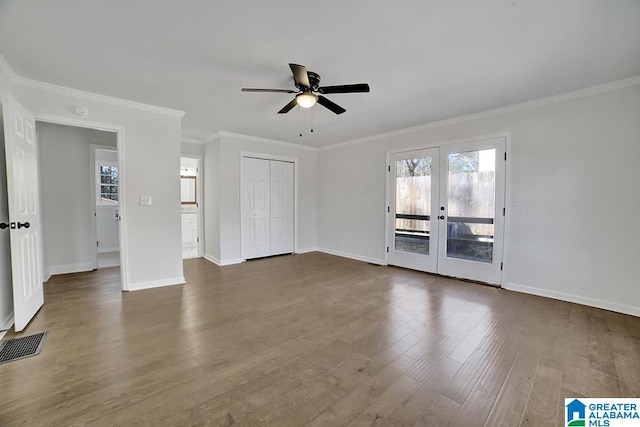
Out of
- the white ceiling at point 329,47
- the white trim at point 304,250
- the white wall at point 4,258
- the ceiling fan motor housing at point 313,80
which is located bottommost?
the white trim at point 304,250

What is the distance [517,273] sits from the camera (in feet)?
12.2

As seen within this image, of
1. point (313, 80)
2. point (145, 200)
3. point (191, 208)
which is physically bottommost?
point (191, 208)

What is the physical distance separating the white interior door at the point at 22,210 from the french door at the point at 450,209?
5.00 metres

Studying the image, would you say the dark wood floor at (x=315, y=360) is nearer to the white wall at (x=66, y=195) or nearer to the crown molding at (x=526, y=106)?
the white wall at (x=66, y=195)

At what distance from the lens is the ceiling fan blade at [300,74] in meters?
2.17

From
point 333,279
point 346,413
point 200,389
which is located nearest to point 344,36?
point 346,413

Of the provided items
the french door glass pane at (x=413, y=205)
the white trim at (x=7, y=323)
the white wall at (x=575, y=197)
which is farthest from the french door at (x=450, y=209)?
the white trim at (x=7, y=323)

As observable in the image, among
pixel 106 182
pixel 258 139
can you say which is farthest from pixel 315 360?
pixel 106 182

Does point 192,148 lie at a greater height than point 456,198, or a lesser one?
greater

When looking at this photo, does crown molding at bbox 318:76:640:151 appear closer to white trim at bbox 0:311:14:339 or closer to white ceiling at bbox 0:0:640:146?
white ceiling at bbox 0:0:640:146

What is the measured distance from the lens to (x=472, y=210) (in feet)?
13.5

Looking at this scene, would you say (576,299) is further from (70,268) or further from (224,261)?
(70,268)

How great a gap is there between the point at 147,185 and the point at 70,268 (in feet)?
8.11

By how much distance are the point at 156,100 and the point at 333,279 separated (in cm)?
360
